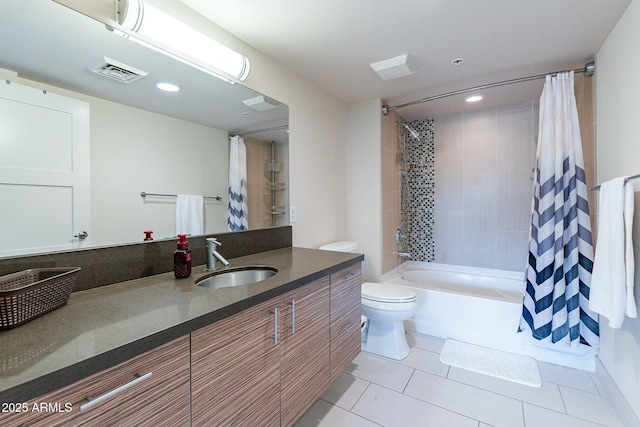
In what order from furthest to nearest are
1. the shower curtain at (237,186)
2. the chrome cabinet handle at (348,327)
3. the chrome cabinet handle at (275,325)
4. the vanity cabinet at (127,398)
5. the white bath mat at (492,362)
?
the white bath mat at (492,362)
the shower curtain at (237,186)
the chrome cabinet handle at (348,327)
the chrome cabinet handle at (275,325)
the vanity cabinet at (127,398)

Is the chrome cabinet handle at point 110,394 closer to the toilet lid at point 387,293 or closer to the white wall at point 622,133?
the toilet lid at point 387,293

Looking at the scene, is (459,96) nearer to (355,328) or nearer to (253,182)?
(253,182)

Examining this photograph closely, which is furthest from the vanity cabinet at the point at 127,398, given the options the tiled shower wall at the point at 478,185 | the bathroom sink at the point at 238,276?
the tiled shower wall at the point at 478,185

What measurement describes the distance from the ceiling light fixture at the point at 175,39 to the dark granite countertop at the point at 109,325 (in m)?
1.07

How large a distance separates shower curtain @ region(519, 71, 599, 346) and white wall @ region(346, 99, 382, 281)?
47.9 inches

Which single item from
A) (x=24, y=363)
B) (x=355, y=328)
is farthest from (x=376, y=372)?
(x=24, y=363)

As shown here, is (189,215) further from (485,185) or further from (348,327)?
(485,185)

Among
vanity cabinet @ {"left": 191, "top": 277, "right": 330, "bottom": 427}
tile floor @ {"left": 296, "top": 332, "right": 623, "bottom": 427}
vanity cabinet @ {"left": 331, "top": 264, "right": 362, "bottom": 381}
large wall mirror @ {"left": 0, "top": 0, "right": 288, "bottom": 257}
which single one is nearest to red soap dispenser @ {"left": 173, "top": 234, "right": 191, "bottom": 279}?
large wall mirror @ {"left": 0, "top": 0, "right": 288, "bottom": 257}

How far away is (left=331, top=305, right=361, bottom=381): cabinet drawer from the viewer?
1484 mm

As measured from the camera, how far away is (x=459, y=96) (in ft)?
8.70

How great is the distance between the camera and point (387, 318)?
6.83 feet

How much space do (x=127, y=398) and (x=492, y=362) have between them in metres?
2.29

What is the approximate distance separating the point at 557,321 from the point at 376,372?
1.31 meters

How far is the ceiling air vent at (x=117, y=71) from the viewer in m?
1.17
